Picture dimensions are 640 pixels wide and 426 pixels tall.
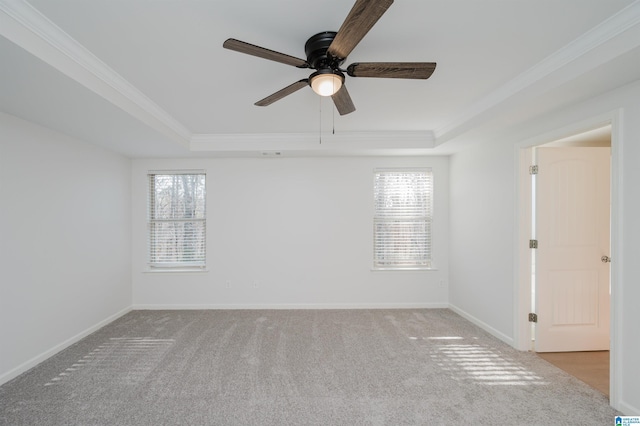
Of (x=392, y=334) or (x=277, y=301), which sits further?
(x=277, y=301)

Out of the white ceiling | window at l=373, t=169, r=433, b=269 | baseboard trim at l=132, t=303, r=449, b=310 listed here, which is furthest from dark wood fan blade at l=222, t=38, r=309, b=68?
baseboard trim at l=132, t=303, r=449, b=310

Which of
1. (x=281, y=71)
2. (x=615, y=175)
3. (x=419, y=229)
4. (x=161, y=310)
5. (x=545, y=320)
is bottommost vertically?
(x=161, y=310)

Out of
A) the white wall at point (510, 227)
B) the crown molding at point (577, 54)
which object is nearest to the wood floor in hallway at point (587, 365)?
the white wall at point (510, 227)

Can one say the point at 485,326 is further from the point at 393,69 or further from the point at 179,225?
the point at 179,225

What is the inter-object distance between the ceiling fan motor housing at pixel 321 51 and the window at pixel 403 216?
9.65 feet

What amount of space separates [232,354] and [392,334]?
1812 mm

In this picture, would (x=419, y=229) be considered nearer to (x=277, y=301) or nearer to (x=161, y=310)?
(x=277, y=301)

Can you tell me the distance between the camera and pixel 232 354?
3035 mm

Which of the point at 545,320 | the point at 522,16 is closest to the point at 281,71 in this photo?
the point at 522,16

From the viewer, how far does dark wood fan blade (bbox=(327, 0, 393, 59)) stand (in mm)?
1271

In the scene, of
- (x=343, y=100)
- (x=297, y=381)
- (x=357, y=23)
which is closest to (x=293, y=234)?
(x=297, y=381)

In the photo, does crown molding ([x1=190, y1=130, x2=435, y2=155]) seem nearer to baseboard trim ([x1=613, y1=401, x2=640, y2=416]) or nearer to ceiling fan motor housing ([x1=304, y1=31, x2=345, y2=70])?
ceiling fan motor housing ([x1=304, y1=31, x2=345, y2=70])

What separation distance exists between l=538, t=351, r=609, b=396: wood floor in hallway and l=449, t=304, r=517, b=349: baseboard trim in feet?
0.93

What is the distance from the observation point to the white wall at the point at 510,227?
6.84 ft
